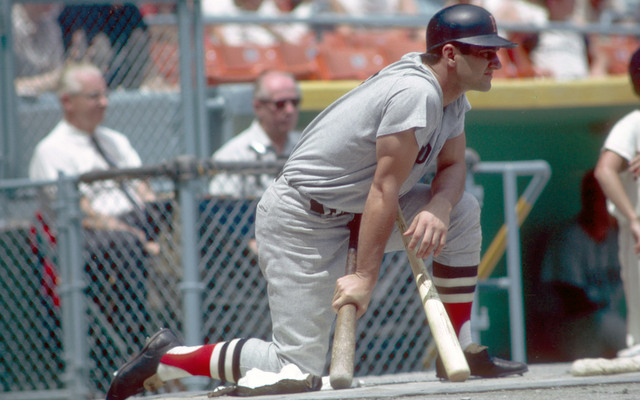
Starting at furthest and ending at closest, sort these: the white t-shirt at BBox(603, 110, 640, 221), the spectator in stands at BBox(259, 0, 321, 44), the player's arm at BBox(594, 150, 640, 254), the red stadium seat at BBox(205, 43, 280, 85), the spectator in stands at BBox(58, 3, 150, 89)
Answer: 1. the spectator in stands at BBox(259, 0, 321, 44)
2. the red stadium seat at BBox(205, 43, 280, 85)
3. the spectator in stands at BBox(58, 3, 150, 89)
4. the white t-shirt at BBox(603, 110, 640, 221)
5. the player's arm at BBox(594, 150, 640, 254)

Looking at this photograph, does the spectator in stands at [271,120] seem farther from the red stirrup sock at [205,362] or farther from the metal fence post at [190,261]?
the red stirrup sock at [205,362]

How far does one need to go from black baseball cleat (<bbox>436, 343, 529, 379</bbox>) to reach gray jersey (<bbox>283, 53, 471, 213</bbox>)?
68 centimetres

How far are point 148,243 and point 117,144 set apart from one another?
104 centimetres

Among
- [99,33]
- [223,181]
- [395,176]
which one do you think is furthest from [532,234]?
[395,176]

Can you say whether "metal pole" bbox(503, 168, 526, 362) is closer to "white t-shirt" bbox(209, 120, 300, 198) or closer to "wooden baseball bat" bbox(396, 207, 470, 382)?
"white t-shirt" bbox(209, 120, 300, 198)

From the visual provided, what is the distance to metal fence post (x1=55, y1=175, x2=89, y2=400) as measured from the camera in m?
4.62

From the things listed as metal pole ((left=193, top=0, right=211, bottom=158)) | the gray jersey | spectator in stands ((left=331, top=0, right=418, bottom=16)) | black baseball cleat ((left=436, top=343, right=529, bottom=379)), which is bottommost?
black baseball cleat ((left=436, top=343, right=529, bottom=379))

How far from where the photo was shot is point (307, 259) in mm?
3369

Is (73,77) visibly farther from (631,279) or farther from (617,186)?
(631,279)

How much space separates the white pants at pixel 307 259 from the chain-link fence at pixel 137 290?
4.10 ft

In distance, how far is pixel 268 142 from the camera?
5.38m

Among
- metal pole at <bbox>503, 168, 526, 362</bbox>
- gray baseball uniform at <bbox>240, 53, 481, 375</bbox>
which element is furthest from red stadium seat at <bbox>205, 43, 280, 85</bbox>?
gray baseball uniform at <bbox>240, 53, 481, 375</bbox>

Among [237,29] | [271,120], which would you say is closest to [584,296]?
[271,120]

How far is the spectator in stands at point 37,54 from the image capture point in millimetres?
6082
